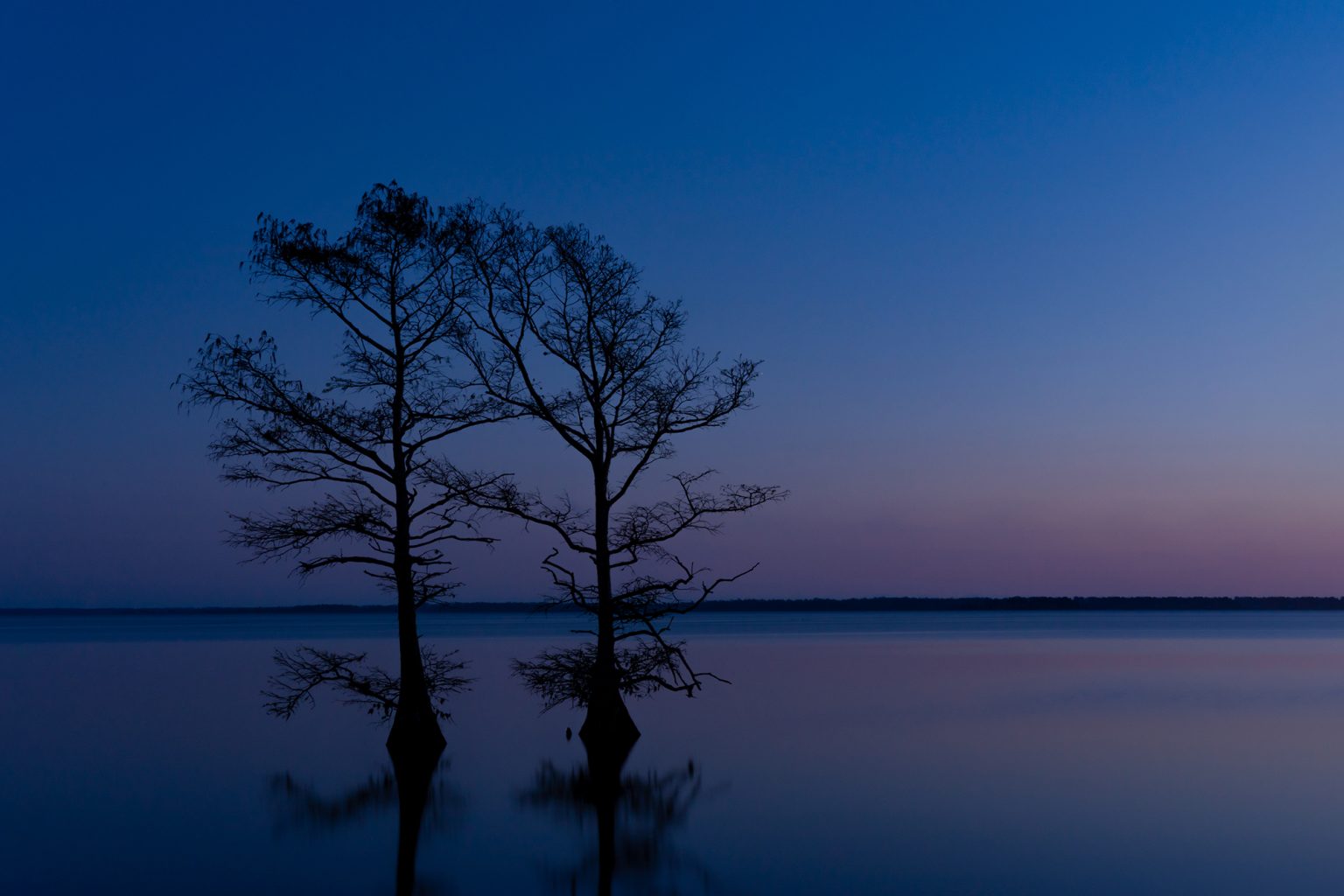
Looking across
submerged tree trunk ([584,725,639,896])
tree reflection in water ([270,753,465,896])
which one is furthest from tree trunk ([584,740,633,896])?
tree reflection in water ([270,753,465,896])

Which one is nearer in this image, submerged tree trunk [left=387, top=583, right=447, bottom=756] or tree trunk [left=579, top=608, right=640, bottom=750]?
submerged tree trunk [left=387, top=583, right=447, bottom=756]

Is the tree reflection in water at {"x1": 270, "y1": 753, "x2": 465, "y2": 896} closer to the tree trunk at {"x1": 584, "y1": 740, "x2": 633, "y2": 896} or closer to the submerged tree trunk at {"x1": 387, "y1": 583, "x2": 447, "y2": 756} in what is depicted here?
the submerged tree trunk at {"x1": 387, "y1": 583, "x2": 447, "y2": 756}

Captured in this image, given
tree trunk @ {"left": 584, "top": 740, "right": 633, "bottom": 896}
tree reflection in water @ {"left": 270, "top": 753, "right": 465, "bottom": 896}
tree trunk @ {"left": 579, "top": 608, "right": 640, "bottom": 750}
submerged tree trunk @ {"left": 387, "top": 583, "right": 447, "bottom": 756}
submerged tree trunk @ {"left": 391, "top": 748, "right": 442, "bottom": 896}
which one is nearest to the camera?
submerged tree trunk @ {"left": 391, "top": 748, "right": 442, "bottom": 896}

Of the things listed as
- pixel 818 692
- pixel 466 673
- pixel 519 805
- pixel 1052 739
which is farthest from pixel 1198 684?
pixel 519 805

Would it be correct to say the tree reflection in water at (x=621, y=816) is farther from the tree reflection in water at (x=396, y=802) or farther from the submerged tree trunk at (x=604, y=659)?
the tree reflection in water at (x=396, y=802)

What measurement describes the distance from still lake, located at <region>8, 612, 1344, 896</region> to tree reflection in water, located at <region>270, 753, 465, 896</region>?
0.10 meters

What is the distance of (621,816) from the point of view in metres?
17.5

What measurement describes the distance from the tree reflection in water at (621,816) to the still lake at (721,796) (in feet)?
0.20

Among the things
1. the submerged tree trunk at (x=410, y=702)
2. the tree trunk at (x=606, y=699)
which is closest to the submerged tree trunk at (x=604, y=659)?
the tree trunk at (x=606, y=699)

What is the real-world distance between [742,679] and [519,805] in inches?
1066

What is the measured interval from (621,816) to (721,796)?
2.35m

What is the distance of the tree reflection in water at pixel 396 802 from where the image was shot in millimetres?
16641

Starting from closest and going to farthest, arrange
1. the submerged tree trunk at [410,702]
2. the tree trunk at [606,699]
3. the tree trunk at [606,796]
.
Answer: the tree trunk at [606,796], the submerged tree trunk at [410,702], the tree trunk at [606,699]

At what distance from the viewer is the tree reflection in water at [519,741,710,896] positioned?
537 inches
